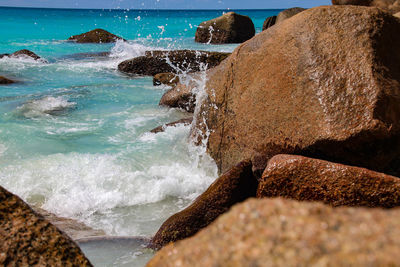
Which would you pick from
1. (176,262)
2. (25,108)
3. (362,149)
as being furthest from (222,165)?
(25,108)

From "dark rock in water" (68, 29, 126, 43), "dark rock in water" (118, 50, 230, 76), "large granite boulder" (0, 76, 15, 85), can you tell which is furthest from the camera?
→ "dark rock in water" (68, 29, 126, 43)

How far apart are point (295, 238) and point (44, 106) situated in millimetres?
8887

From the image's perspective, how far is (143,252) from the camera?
3.51 m

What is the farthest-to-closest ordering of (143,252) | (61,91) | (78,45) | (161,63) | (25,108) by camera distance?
(78,45), (161,63), (61,91), (25,108), (143,252)

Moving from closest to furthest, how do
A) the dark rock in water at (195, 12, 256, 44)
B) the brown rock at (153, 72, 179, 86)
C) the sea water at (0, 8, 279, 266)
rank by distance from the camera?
the sea water at (0, 8, 279, 266) < the brown rock at (153, 72, 179, 86) < the dark rock in water at (195, 12, 256, 44)

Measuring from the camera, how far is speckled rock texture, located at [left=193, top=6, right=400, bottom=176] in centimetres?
386

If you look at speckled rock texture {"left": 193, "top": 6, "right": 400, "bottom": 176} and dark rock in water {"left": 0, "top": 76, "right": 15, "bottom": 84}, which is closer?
speckled rock texture {"left": 193, "top": 6, "right": 400, "bottom": 176}

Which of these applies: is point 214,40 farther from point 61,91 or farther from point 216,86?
point 216,86

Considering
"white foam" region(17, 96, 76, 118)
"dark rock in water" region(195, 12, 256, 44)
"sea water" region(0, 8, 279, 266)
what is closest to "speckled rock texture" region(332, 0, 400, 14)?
"sea water" region(0, 8, 279, 266)

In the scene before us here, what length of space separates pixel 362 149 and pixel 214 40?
2141cm

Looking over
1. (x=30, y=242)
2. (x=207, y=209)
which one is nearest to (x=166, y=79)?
(x=207, y=209)

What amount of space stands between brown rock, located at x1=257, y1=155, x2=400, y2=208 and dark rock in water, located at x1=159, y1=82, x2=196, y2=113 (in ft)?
16.4

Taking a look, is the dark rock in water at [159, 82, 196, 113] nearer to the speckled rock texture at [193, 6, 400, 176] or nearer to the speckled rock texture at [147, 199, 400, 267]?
the speckled rock texture at [193, 6, 400, 176]

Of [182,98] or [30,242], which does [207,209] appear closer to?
[30,242]
